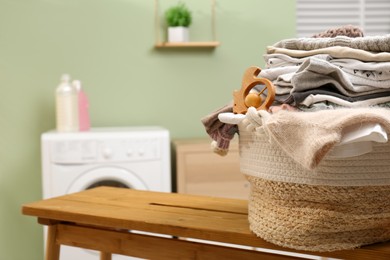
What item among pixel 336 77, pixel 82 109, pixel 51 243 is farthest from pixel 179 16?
pixel 336 77

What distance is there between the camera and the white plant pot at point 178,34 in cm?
315

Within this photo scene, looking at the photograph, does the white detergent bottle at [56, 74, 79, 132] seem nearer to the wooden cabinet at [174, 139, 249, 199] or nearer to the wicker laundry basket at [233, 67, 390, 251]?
the wooden cabinet at [174, 139, 249, 199]

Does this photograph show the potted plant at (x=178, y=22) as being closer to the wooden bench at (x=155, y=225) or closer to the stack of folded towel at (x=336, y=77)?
the wooden bench at (x=155, y=225)

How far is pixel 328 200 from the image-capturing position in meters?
0.96

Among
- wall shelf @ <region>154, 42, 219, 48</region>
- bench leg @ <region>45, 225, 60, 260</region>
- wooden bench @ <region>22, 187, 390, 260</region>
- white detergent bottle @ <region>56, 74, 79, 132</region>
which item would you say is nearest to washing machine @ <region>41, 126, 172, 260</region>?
white detergent bottle @ <region>56, 74, 79, 132</region>

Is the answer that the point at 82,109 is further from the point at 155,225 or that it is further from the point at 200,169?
the point at 155,225

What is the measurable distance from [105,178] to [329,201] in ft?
6.30

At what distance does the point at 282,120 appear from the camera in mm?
901

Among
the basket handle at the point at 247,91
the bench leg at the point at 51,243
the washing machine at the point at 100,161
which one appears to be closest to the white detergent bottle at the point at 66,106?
the washing machine at the point at 100,161

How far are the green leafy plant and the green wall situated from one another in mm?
129

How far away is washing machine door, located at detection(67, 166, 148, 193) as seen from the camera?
270 cm

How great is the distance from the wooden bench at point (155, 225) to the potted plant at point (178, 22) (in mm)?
1662

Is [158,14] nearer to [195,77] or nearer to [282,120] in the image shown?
[195,77]

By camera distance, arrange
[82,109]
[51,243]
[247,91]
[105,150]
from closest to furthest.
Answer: [247,91] < [51,243] < [105,150] < [82,109]
